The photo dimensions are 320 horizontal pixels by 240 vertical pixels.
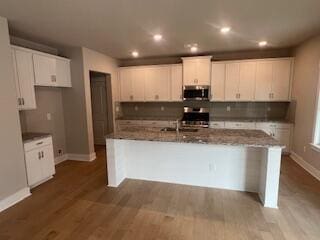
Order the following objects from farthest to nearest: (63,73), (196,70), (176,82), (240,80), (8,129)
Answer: (176,82), (196,70), (240,80), (63,73), (8,129)

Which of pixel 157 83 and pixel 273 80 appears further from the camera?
pixel 157 83

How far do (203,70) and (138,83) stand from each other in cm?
191

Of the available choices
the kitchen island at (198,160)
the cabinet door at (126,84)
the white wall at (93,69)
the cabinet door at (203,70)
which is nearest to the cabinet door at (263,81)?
the cabinet door at (203,70)

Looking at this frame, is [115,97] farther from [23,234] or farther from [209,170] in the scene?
[23,234]

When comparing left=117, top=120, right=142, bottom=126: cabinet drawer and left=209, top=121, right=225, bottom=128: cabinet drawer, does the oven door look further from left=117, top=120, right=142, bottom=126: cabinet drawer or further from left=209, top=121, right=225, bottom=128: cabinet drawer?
left=117, top=120, right=142, bottom=126: cabinet drawer

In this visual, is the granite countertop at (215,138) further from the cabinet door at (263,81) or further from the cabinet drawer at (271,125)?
the cabinet door at (263,81)

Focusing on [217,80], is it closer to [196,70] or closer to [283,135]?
[196,70]

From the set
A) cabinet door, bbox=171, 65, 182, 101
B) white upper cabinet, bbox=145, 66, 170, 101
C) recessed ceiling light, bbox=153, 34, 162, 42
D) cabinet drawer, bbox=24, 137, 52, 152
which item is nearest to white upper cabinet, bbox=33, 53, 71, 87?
cabinet drawer, bbox=24, 137, 52, 152

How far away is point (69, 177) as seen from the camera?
145 inches

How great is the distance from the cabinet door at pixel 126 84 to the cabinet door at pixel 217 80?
2.38 meters

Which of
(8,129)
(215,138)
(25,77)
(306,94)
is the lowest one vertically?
(215,138)

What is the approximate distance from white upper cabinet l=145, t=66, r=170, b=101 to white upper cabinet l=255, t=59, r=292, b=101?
2.37 metres

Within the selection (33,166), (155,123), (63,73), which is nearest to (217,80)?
(155,123)

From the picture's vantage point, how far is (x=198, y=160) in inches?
126
